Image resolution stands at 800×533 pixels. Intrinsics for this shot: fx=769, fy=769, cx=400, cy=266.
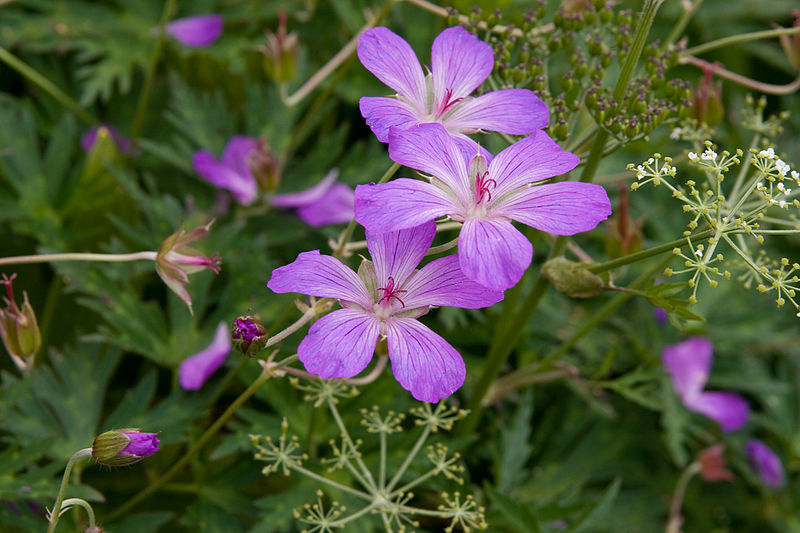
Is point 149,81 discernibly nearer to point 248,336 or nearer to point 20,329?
point 20,329

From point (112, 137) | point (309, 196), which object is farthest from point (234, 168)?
point (112, 137)

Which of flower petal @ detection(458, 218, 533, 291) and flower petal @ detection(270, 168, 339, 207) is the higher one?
flower petal @ detection(458, 218, 533, 291)

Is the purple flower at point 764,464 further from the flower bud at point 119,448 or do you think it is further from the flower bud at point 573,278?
the flower bud at point 119,448

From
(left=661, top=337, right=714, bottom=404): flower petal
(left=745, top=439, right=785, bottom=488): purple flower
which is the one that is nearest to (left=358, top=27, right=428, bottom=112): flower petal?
(left=661, top=337, right=714, bottom=404): flower petal

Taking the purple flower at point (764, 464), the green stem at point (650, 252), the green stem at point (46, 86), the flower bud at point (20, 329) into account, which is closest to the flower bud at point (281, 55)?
the green stem at point (46, 86)

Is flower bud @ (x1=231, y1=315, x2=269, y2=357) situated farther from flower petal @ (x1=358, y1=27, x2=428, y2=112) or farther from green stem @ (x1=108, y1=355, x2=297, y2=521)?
flower petal @ (x1=358, y1=27, x2=428, y2=112)

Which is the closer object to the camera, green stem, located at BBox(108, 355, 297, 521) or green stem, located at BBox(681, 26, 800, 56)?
green stem, located at BBox(108, 355, 297, 521)
